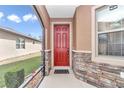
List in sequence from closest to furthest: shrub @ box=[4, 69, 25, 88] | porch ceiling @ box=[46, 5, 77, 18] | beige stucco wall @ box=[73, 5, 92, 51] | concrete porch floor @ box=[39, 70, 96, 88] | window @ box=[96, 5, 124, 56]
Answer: shrub @ box=[4, 69, 25, 88] < window @ box=[96, 5, 124, 56] < concrete porch floor @ box=[39, 70, 96, 88] < beige stucco wall @ box=[73, 5, 92, 51] < porch ceiling @ box=[46, 5, 77, 18]

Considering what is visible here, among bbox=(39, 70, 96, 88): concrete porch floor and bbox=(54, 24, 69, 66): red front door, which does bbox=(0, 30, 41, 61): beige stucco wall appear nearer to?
bbox=(39, 70, 96, 88): concrete porch floor

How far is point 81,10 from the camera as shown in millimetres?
5324

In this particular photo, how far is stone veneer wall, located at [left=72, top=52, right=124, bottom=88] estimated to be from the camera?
361cm

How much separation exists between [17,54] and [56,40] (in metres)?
5.25

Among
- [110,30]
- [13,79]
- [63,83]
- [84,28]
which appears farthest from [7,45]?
[84,28]

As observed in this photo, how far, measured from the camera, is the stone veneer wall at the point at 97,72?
11.8 ft

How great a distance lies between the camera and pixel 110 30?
411cm

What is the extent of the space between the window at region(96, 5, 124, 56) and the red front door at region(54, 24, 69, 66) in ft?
11.4

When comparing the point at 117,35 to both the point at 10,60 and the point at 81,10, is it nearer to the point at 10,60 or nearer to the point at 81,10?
the point at 81,10

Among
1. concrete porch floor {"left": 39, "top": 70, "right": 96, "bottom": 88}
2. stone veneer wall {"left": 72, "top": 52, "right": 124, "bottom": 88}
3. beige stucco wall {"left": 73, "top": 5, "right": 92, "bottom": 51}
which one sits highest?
beige stucco wall {"left": 73, "top": 5, "right": 92, "bottom": 51}

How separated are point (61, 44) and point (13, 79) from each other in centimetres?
551

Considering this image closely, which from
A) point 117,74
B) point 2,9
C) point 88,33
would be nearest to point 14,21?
point 2,9

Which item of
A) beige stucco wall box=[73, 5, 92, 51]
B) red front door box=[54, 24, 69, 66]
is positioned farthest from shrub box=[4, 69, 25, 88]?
red front door box=[54, 24, 69, 66]

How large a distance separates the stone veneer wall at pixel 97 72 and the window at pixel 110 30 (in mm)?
367
